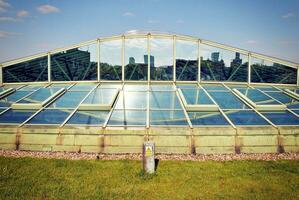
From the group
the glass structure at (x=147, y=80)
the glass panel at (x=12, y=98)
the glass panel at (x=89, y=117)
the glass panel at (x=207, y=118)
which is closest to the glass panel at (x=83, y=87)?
the glass structure at (x=147, y=80)

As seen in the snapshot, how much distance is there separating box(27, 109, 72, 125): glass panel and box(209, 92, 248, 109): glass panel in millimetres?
9824

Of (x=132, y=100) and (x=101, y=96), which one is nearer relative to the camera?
(x=132, y=100)

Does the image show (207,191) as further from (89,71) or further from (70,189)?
(89,71)

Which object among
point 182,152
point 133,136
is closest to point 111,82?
point 133,136

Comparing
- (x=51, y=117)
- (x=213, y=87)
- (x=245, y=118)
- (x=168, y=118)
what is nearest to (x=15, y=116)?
(x=51, y=117)

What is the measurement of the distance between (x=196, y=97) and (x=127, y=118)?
18.1 feet

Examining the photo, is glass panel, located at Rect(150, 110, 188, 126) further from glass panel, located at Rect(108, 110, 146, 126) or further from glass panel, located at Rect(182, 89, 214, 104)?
glass panel, located at Rect(182, 89, 214, 104)

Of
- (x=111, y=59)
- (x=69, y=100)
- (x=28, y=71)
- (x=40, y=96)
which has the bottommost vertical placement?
(x=69, y=100)

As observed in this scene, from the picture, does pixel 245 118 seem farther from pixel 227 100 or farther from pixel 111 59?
pixel 111 59

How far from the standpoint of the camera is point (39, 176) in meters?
10.3

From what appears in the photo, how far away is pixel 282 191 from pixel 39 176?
9.59m

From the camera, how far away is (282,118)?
596 inches

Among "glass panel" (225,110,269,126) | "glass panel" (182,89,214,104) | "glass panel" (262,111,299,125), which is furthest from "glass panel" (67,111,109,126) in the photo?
"glass panel" (262,111,299,125)

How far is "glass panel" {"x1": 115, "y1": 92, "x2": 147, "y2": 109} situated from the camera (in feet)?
52.6
